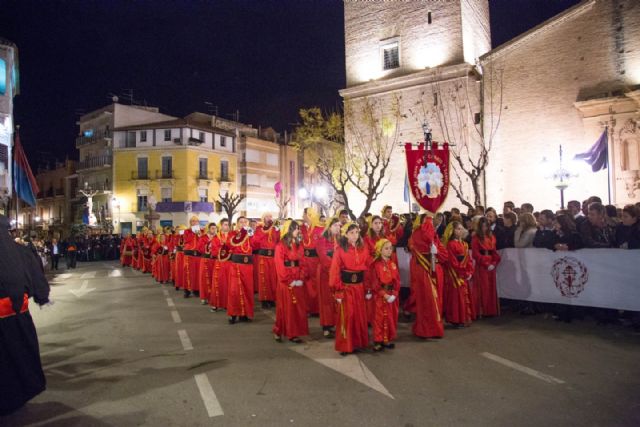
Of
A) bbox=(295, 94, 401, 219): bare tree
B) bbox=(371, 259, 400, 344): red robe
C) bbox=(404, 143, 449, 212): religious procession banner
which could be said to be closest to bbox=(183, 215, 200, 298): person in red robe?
bbox=(404, 143, 449, 212): religious procession banner

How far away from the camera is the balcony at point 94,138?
176 feet

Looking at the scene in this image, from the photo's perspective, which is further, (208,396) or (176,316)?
(176,316)

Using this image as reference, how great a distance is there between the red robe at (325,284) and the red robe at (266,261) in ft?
8.52

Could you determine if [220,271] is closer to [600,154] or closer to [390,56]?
[600,154]

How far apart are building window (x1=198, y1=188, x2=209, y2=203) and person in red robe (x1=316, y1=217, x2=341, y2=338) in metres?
44.7

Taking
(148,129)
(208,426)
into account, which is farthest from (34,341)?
(148,129)

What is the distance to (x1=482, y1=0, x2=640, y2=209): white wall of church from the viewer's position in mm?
21016

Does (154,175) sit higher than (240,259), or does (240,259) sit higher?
(154,175)

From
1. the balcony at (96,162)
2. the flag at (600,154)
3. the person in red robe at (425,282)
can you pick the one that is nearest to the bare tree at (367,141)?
the flag at (600,154)

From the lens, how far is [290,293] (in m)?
7.70

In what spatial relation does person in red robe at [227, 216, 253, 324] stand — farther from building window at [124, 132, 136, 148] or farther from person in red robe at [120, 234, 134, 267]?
building window at [124, 132, 136, 148]

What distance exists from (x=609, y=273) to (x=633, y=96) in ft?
49.4

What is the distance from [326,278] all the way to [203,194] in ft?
149

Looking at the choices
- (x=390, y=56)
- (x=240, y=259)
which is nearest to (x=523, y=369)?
(x=240, y=259)
